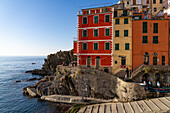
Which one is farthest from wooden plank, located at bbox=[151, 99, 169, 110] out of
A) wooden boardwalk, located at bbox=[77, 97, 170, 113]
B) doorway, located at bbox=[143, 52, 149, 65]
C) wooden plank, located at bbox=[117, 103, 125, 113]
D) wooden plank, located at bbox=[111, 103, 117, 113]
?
doorway, located at bbox=[143, 52, 149, 65]

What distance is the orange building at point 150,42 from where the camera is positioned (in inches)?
894

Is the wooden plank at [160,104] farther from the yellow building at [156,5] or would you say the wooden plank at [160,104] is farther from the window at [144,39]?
the yellow building at [156,5]

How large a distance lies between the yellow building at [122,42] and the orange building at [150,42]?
1.20m

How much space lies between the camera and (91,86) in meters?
23.1

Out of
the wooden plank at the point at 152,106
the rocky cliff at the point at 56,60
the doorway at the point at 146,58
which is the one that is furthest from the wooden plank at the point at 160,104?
the rocky cliff at the point at 56,60

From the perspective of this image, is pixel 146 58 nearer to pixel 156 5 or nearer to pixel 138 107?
pixel 138 107

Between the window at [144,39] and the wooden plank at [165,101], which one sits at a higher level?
the window at [144,39]

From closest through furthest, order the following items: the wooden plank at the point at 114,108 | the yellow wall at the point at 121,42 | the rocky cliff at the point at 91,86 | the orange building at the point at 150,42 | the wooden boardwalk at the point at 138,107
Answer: the wooden boardwalk at the point at 138,107, the wooden plank at the point at 114,108, the rocky cliff at the point at 91,86, the orange building at the point at 150,42, the yellow wall at the point at 121,42

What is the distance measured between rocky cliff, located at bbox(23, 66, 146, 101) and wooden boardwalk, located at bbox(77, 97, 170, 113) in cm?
182

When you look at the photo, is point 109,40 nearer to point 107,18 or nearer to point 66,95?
point 107,18

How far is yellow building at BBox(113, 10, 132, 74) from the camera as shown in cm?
2378

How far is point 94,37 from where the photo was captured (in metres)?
25.5

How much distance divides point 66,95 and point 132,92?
53.1ft

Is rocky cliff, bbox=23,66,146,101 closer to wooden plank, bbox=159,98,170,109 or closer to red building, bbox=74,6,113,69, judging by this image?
wooden plank, bbox=159,98,170,109
